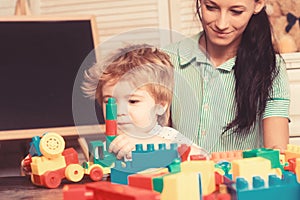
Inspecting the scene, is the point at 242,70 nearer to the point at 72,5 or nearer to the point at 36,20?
the point at 36,20

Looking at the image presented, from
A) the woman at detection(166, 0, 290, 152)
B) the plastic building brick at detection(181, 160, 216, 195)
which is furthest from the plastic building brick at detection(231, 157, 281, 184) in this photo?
the woman at detection(166, 0, 290, 152)

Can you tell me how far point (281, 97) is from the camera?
1163 millimetres

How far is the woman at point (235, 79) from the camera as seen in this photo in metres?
1.09

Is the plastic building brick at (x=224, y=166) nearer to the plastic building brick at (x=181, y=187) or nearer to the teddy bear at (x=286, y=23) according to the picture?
the plastic building brick at (x=181, y=187)

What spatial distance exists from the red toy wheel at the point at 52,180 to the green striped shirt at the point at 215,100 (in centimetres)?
35

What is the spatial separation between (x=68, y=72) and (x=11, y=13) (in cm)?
48

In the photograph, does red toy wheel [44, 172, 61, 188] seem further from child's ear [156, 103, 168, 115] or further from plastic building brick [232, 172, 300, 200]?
plastic building brick [232, 172, 300, 200]

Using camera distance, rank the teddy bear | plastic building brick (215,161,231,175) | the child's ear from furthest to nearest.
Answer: the teddy bear
the child's ear
plastic building brick (215,161,231,175)

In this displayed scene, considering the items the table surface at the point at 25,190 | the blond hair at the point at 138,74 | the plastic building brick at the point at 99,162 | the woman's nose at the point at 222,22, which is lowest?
the table surface at the point at 25,190

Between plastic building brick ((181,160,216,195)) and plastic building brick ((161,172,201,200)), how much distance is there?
4 centimetres

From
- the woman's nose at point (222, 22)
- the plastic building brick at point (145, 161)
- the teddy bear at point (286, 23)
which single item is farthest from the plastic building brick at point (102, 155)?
the teddy bear at point (286, 23)

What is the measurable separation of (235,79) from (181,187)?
2.55 ft

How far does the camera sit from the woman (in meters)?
1.09

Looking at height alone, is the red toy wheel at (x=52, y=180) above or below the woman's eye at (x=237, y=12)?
below
